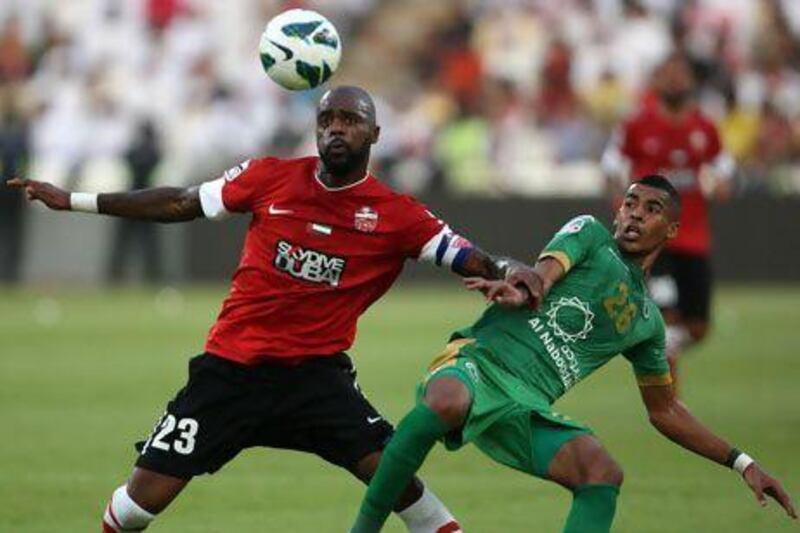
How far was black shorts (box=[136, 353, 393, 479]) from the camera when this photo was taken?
8.70 m

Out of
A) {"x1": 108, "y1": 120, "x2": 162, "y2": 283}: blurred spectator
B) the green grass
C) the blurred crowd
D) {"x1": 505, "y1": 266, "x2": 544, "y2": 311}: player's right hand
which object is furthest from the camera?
the blurred crowd

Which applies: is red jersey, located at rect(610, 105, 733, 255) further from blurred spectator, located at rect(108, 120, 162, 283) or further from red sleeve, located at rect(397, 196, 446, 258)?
blurred spectator, located at rect(108, 120, 162, 283)

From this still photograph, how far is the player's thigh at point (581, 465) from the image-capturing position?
814 cm

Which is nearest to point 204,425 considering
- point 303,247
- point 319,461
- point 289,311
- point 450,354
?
point 289,311

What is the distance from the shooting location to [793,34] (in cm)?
2981

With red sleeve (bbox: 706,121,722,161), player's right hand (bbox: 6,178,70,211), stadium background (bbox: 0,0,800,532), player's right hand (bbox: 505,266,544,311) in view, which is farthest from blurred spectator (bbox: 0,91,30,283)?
player's right hand (bbox: 505,266,544,311)

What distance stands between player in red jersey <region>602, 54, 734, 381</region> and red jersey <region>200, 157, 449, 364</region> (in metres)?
7.40

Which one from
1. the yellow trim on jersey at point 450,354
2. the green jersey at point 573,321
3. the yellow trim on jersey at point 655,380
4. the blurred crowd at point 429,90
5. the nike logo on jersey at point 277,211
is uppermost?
the nike logo on jersey at point 277,211

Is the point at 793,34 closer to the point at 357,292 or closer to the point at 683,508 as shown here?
the point at 683,508

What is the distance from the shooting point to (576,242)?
8.69 m

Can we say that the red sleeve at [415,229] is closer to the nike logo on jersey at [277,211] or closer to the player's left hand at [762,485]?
the nike logo on jersey at [277,211]

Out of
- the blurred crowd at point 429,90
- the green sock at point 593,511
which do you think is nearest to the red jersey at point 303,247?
the green sock at point 593,511

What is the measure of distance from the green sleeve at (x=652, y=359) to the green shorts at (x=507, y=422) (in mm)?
660

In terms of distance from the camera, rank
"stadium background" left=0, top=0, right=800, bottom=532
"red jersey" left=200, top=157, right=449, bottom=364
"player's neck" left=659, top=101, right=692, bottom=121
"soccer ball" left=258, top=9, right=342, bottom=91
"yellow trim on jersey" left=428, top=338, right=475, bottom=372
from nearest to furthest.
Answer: "yellow trim on jersey" left=428, top=338, right=475, bottom=372
"red jersey" left=200, top=157, right=449, bottom=364
"soccer ball" left=258, top=9, right=342, bottom=91
"player's neck" left=659, top=101, right=692, bottom=121
"stadium background" left=0, top=0, right=800, bottom=532
